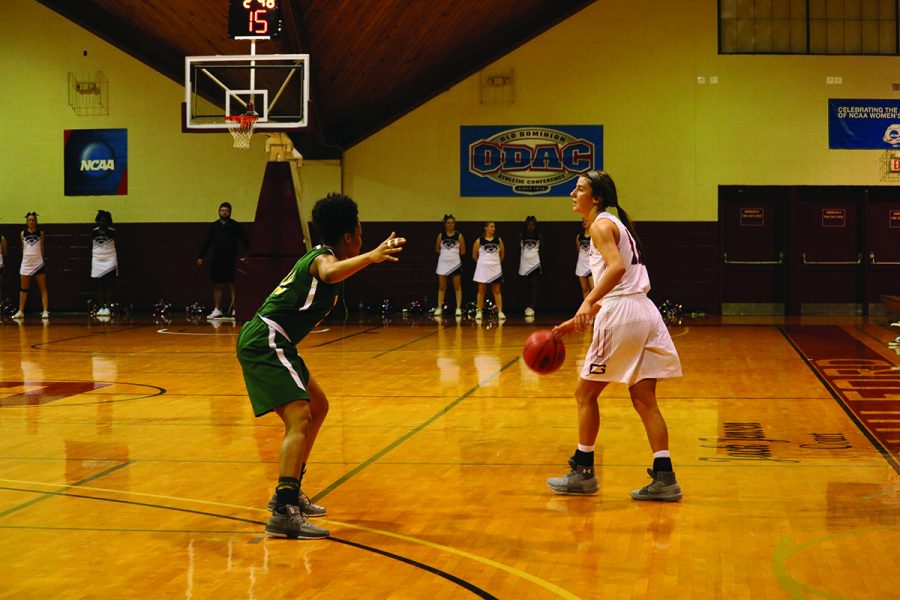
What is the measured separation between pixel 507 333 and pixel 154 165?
8.33 meters

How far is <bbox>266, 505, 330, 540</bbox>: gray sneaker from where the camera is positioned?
189 inches

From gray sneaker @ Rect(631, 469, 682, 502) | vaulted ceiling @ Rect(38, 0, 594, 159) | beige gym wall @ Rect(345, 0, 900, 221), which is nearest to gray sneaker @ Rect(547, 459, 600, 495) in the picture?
gray sneaker @ Rect(631, 469, 682, 502)

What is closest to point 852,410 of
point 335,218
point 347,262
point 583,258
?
point 335,218

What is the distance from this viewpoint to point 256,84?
624 inches

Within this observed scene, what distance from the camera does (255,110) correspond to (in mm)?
15336

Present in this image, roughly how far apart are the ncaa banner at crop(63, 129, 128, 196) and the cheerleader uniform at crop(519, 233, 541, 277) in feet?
24.4

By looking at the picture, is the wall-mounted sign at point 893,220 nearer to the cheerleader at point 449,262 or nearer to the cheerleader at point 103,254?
the cheerleader at point 449,262

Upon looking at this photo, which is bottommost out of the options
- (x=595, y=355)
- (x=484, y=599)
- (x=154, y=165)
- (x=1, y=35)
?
(x=484, y=599)

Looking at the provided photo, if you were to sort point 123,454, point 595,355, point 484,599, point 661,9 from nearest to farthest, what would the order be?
1. point 484,599
2. point 595,355
3. point 123,454
4. point 661,9

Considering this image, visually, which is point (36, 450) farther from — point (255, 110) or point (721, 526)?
point (255, 110)

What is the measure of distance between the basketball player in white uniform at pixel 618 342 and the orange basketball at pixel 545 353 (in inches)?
5.3

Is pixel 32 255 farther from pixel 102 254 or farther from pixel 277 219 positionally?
pixel 277 219

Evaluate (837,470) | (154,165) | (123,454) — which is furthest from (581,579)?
(154,165)

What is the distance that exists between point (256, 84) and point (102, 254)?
18.1ft
